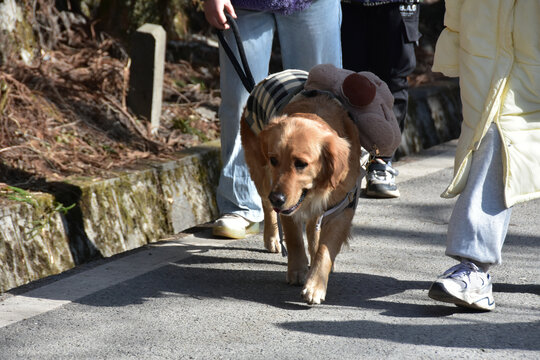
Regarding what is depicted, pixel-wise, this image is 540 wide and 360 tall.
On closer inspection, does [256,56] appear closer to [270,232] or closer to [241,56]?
[241,56]

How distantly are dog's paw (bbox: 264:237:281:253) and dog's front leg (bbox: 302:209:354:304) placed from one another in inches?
28.3

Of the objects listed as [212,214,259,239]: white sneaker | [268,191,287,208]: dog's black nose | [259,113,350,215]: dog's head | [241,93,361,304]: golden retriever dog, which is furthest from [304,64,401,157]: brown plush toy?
[212,214,259,239]: white sneaker

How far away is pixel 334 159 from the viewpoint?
3.47 m

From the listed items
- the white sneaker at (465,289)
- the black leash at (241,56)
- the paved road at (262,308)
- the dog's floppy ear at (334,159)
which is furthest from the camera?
the black leash at (241,56)

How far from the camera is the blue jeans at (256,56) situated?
4414 millimetres

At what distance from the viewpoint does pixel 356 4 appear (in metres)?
5.45

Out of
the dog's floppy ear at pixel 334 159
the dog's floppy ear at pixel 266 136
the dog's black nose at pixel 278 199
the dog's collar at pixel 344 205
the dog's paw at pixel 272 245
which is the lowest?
the dog's paw at pixel 272 245

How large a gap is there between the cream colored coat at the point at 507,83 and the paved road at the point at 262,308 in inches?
23.1

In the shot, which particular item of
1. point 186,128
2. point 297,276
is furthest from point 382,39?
point 297,276

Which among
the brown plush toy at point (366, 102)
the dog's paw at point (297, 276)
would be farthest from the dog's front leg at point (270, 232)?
the brown plush toy at point (366, 102)

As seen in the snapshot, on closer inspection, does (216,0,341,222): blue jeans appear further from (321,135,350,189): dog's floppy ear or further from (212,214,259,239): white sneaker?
(321,135,350,189): dog's floppy ear

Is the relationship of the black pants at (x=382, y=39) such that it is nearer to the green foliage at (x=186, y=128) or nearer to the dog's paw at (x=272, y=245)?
the green foliage at (x=186, y=128)

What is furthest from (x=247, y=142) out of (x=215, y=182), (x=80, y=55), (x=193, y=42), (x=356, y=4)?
(x=193, y=42)

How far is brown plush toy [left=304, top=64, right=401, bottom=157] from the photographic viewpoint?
3682mm
